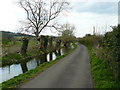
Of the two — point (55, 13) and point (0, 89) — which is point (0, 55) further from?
point (55, 13)

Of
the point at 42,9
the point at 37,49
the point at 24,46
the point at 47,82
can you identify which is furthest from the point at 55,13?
the point at 47,82

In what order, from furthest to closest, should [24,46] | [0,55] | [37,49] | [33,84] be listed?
[37,49] → [24,46] → [0,55] → [33,84]

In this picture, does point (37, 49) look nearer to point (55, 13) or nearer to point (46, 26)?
point (46, 26)

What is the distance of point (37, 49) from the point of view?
34250 millimetres

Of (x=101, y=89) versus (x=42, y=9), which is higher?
(x=42, y=9)

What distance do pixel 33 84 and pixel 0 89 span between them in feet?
6.42

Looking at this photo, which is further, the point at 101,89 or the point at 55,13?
the point at 55,13

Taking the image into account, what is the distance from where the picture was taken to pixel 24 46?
2792 cm

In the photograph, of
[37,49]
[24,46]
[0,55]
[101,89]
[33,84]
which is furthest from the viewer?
[37,49]

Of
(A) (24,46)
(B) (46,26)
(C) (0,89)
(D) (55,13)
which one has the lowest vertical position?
(C) (0,89)

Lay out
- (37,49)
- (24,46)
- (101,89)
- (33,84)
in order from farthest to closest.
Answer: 1. (37,49)
2. (24,46)
3. (33,84)
4. (101,89)

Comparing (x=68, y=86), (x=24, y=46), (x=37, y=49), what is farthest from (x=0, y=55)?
(x=68, y=86)

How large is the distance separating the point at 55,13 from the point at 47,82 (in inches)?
1080

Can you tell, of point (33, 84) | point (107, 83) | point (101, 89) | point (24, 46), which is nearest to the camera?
point (101, 89)
